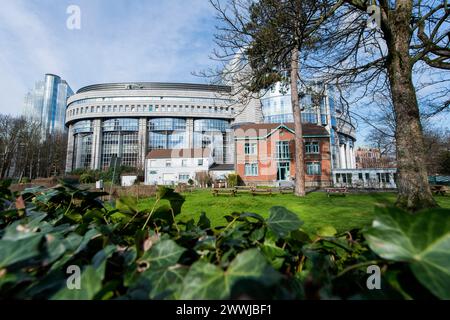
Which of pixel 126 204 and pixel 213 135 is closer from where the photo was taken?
pixel 126 204

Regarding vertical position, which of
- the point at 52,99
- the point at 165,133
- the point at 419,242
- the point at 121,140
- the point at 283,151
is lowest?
the point at 419,242

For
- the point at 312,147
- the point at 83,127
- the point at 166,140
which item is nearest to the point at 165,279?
the point at 312,147

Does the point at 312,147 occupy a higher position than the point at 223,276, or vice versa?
the point at 312,147

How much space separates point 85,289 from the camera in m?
0.42

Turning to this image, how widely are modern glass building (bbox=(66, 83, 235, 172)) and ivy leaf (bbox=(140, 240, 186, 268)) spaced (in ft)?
201

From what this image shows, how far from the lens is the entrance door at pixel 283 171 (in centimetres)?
3047

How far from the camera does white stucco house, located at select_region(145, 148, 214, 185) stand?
45.4m

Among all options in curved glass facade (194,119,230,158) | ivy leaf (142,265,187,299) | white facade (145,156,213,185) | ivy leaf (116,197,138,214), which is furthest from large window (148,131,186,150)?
ivy leaf (142,265,187,299)

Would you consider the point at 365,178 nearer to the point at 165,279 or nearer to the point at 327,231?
the point at 327,231

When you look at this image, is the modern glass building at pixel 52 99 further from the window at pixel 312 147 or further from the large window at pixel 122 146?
the window at pixel 312 147

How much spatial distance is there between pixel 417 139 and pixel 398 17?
111 inches

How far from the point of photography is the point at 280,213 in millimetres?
810

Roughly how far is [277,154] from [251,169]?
4208mm
